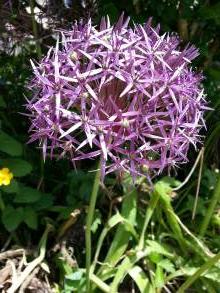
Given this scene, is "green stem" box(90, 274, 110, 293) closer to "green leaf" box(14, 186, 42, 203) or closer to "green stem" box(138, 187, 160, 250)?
"green stem" box(138, 187, 160, 250)

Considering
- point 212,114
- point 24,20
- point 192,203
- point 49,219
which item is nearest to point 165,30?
point 212,114

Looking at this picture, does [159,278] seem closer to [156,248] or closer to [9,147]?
[156,248]

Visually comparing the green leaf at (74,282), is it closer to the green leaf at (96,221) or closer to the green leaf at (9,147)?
the green leaf at (96,221)

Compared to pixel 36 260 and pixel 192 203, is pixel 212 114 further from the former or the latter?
pixel 36 260

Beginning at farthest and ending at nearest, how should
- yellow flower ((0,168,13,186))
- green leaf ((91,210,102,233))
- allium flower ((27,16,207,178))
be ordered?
green leaf ((91,210,102,233)) → yellow flower ((0,168,13,186)) → allium flower ((27,16,207,178))

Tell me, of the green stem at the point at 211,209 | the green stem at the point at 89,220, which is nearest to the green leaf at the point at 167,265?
the green stem at the point at 211,209

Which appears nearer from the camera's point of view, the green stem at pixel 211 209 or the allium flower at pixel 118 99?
the allium flower at pixel 118 99

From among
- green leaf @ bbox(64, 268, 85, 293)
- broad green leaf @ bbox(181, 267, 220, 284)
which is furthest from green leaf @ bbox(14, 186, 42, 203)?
broad green leaf @ bbox(181, 267, 220, 284)
